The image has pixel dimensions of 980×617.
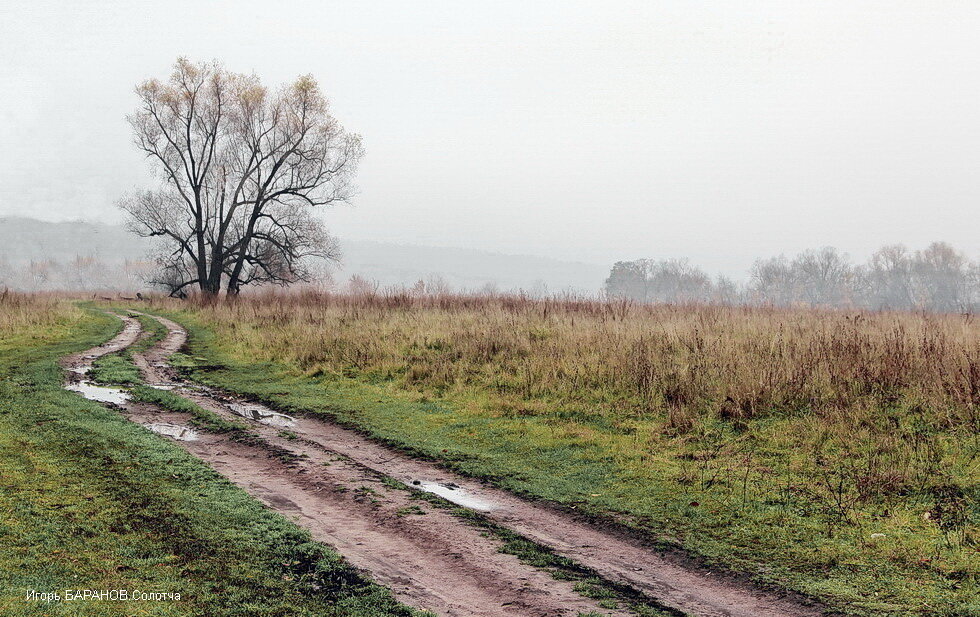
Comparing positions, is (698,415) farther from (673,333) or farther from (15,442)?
(15,442)

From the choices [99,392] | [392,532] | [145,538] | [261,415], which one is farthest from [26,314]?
[392,532]

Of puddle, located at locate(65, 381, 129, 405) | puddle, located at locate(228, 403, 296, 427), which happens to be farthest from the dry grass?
puddle, located at locate(228, 403, 296, 427)

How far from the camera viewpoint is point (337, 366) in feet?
45.5

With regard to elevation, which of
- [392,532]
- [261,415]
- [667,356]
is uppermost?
[667,356]

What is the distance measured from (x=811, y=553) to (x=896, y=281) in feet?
348

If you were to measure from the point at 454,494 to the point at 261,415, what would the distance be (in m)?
4.75

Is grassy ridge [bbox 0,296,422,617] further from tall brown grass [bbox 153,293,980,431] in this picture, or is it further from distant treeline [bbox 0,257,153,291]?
distant treeline [bbox 0,257,153,291]

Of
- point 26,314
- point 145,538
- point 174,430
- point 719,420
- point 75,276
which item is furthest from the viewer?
point 75,276

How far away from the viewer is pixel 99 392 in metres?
10.9

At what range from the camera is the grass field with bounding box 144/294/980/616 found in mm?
5184

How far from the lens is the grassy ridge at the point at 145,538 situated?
13.1 feet

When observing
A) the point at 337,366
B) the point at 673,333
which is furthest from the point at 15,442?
the point at 673,333

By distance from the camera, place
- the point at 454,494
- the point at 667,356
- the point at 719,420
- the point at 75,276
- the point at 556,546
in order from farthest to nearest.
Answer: the point at 75,276 → the point at 667,356 → the point at 719,420 → the point at 454,494 → the point at 556,546

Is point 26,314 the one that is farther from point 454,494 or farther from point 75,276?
point 75,276
